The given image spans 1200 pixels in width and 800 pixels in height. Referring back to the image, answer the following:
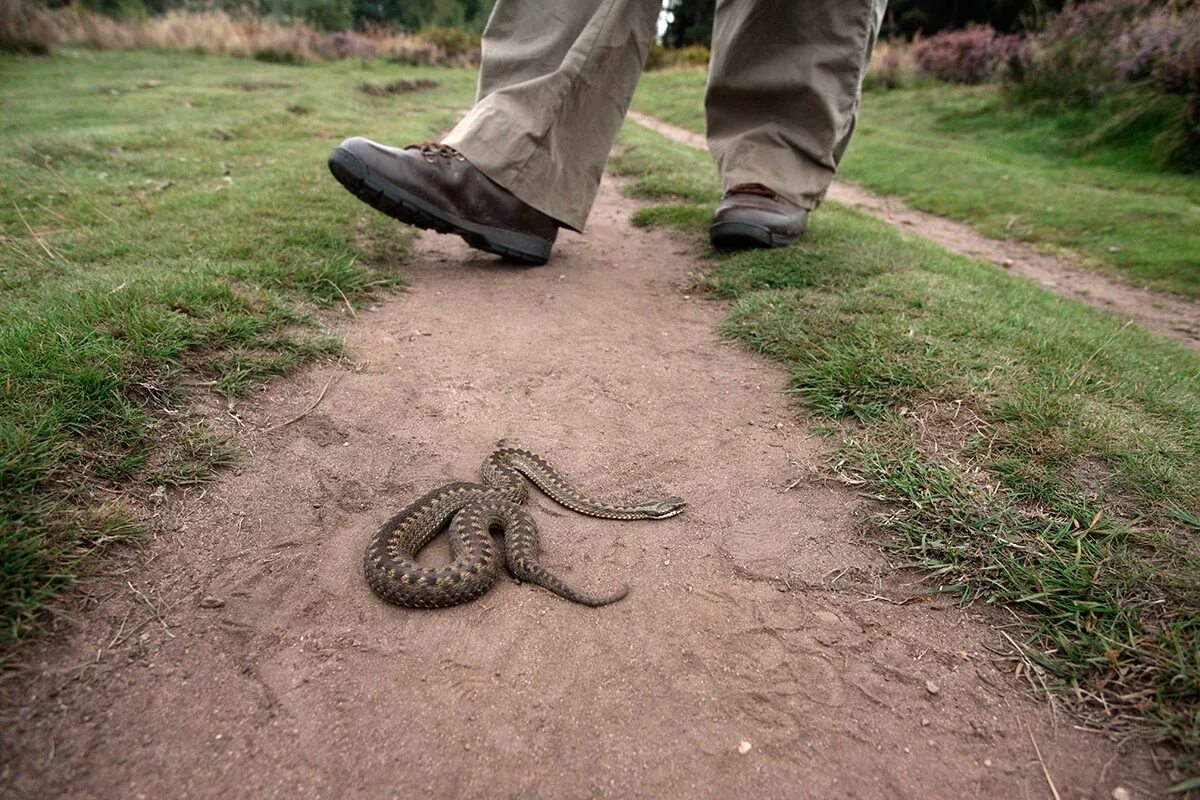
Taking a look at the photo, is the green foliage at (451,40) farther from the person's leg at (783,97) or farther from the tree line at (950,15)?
the person's leg at (783,97)

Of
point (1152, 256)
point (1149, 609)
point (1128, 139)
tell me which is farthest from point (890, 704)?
point (1128, 139)

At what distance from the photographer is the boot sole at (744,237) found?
5582mm

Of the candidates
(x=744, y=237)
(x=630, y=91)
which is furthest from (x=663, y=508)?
(x=630, y=91)

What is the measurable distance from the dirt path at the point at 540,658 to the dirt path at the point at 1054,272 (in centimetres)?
499

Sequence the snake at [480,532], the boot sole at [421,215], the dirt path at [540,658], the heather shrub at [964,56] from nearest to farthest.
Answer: the dirt path at [540,658]
the snake at [480,532]
the boot sole at [421,215]
the heather shrub at [964,56]

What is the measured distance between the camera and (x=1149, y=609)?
2.25 metres

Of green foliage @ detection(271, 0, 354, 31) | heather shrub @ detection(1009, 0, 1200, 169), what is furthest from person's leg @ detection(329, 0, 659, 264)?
green foliage @ detection(271, 0, 354, 31)

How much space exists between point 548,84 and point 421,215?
1247mm

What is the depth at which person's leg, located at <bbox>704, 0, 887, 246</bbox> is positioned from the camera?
17.1 ft

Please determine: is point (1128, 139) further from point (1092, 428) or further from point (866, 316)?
point (1092, 428)

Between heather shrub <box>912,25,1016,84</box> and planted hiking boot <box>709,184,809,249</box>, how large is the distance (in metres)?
15.9

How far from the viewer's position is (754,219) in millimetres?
5602

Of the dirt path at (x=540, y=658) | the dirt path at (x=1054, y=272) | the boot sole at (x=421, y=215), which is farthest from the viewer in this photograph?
the dirt path at (x=1054, y=272)

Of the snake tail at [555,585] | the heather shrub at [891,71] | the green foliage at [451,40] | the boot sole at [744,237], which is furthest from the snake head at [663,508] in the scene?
the green foliage at [451,40]
